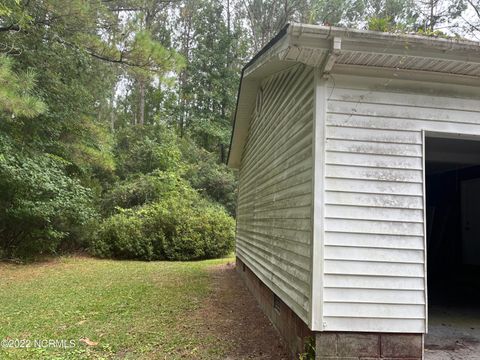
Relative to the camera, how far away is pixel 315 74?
348 centimetres

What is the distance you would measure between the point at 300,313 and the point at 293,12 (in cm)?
2451

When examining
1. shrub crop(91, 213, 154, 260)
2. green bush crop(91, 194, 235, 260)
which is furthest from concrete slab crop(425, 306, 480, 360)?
shrub crop(91, 213, 154, 260)

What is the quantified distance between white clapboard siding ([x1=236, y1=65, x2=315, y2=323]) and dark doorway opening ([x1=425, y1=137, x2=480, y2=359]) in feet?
7.49

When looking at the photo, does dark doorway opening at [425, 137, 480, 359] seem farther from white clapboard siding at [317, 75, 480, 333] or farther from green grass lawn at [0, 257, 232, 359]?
green grass lawn at [0, 257, 232, 359]

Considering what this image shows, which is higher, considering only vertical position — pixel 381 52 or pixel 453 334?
pixel 381 52

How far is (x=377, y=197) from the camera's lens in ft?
11.1

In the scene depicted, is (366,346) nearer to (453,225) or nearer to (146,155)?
(453,225)

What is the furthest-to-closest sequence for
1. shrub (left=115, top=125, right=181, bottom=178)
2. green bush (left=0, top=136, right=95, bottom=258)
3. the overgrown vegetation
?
shrub (left=115, top=125, right=181, bottom=178) → green bush (left=0, top=136, right=95, bottom=258) → the overgrown vegetation

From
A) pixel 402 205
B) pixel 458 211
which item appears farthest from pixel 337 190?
pixel 458 211

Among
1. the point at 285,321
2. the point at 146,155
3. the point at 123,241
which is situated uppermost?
the point at 146,155

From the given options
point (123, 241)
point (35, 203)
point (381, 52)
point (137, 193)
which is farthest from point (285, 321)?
point (137, 193)

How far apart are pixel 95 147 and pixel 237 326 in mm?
9374

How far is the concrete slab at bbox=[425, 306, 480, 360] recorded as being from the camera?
352 centimetres

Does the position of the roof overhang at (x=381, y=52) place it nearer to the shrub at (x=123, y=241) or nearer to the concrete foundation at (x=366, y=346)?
the concrete foundation at (x=366, y=346)
